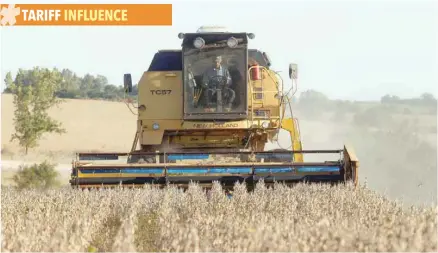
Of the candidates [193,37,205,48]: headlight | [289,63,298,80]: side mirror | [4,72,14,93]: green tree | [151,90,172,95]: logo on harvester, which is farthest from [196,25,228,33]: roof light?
[4,72,14,93]: green tree

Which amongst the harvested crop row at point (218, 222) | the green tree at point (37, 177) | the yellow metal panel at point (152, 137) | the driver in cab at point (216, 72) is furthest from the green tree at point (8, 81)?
the harvested crop row at point (218, 222)

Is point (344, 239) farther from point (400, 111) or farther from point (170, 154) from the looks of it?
point (400, 111)

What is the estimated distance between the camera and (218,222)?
708 cm

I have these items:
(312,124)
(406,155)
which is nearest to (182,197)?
(406,155)

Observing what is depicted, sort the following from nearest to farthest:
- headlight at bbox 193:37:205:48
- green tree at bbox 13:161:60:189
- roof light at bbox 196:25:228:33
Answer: headlight at bbox 193:37:205:48, roof light at bbox 196:25:228:33, green tree at bbox 13:161:60:189

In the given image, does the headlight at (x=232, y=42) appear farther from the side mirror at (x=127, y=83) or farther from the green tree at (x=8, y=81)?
the green tree at (x=8, y=81)

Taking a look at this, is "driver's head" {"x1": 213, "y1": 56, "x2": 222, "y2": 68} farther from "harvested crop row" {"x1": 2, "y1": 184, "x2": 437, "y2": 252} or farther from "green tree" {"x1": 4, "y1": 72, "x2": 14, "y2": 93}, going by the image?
"green tree" {"x1": 4, "y1": 72, "x2": 14, "y2": 93}

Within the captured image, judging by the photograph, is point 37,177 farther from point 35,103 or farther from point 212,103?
point 35,103

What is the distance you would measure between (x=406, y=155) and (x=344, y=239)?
123 ft

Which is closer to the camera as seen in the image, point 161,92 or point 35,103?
point 161,92

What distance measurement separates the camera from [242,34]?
45.1 feet

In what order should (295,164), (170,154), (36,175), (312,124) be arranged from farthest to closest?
(312,124) → (36,175) → (170,154) → (295,164)

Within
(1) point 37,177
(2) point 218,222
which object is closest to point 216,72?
(2) point 218,222

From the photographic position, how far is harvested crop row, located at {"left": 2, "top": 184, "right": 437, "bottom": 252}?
232 inches
